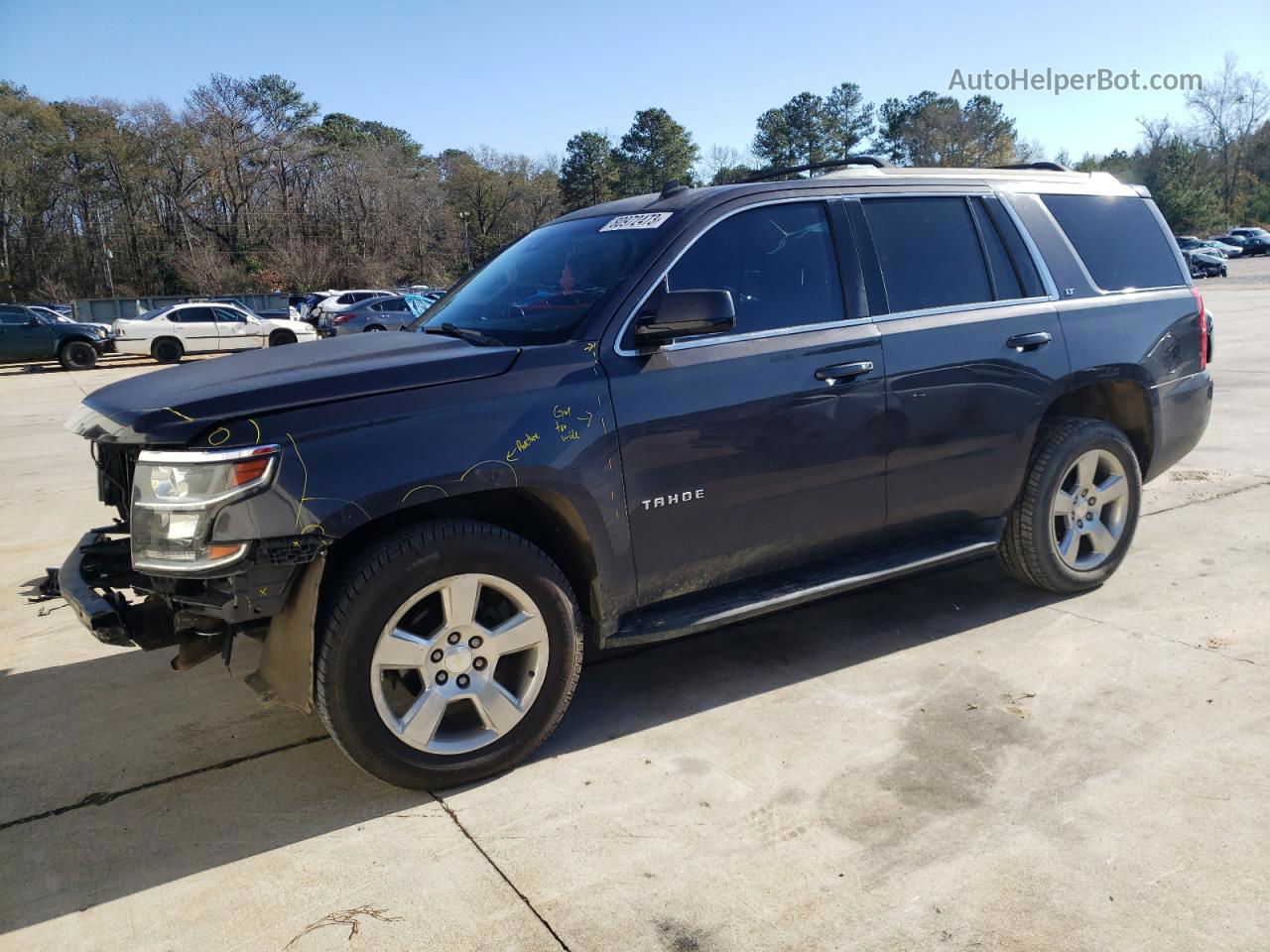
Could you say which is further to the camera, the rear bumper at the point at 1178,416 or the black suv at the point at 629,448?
the rear bumper at the point at 1178,416

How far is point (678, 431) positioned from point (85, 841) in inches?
90.9

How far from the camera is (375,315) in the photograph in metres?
27.4

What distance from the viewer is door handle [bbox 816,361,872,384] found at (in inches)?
143

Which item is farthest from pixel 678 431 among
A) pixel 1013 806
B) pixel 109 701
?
pixel 109 701

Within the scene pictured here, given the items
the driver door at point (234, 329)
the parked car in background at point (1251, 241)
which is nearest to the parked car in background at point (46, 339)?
the driver door at point (234, 329)

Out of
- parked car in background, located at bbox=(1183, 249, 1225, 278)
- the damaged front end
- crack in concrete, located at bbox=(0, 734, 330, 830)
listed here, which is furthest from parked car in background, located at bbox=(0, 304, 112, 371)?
parked car in background, located at bbox=(1183, 249, 1225, 278)

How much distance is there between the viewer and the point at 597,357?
10.6 ft

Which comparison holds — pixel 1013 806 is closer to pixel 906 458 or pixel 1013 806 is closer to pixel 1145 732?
pixel 1145 732

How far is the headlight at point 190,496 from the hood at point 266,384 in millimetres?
92

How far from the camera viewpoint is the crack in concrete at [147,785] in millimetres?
3055

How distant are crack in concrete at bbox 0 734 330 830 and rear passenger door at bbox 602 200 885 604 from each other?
1.44m

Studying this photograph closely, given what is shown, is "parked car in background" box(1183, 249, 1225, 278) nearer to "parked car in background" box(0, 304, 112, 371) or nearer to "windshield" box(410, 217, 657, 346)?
"parked car in background" box(0, 304, 112, 371)

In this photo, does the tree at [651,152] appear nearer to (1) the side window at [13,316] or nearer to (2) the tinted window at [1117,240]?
(1) the side window at [13,316]

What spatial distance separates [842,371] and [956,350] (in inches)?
26.4
